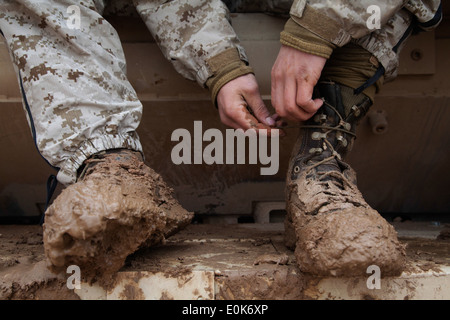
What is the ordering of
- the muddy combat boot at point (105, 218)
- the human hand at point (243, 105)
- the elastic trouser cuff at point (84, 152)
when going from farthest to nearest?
the human hand at point (243, 105)
the elastic trouser cuff at point (84, 152)
the muddy combat boot at point (105, 218)

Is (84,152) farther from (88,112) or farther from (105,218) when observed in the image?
(105,218)

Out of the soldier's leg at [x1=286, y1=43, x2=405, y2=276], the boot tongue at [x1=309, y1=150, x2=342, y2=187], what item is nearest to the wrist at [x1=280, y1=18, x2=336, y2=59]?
the soldier's leg at [x1=286, y1=43, x2=405, y2=276]

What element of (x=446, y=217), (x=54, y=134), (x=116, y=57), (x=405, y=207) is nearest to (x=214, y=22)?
(x=116, y=57)

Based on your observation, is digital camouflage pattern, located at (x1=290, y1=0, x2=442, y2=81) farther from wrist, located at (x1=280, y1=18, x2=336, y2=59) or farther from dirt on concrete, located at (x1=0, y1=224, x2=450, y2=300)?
dirt on concrete, located at (x1=0, y1=224, x2=450, y2=300)

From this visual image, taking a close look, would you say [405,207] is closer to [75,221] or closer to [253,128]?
[253,128]

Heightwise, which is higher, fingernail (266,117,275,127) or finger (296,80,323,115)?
finger (296,80,323,115)

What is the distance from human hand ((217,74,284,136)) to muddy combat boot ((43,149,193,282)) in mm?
268

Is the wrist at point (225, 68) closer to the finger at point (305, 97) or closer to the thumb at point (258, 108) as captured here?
the thumb at point (258, 108)

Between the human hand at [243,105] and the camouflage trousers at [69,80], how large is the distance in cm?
22

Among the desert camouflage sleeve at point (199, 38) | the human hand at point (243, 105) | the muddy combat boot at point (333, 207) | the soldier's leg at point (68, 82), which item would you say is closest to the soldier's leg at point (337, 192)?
the muddy combat boot at point (333, 207)

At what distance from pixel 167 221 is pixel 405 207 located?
1117mm

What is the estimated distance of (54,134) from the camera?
996mm

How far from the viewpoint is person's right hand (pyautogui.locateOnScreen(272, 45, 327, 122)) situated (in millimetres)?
1049

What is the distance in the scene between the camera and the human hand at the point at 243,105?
114cm
